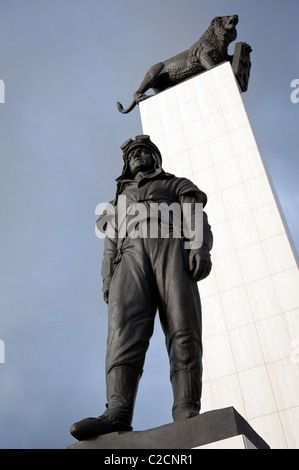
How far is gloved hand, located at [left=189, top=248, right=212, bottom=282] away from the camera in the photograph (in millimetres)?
4199

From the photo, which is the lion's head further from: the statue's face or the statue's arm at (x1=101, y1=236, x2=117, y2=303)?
the statue's arm at (x1=101, y1=236, x2=117, y2=303)

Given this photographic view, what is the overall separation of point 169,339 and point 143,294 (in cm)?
38

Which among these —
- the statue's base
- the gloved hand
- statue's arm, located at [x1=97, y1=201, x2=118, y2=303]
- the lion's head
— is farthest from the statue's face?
the lion's head

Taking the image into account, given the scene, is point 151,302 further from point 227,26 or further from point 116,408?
point 227,26

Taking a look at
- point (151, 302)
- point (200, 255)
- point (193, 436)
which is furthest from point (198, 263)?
point (193, 436)

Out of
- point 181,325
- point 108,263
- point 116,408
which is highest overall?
point 108,263

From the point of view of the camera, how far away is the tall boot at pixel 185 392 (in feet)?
11.9

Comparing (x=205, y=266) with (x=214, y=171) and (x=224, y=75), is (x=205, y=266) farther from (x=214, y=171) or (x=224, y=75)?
(x=224, y=75)

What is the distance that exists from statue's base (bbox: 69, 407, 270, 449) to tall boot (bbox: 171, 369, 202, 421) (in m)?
0.22

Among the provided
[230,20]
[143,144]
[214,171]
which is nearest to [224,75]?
[230,20]

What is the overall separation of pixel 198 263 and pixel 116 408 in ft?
3.98

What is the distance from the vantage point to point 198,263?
4.19 metres

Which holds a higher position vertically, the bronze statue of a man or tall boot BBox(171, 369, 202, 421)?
the bronze statue of a man

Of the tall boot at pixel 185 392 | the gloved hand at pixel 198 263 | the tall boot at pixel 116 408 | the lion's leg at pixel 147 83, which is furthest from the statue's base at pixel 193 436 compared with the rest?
the lion's leg at pixel 147 83
